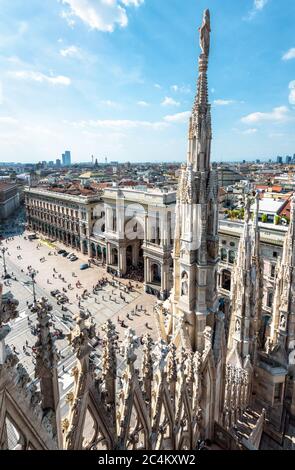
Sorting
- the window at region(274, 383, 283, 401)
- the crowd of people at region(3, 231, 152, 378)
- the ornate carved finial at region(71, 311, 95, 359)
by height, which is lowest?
the crowd of people at region(3, 231, 152, 378)

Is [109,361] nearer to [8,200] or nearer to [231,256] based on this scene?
[231,256]

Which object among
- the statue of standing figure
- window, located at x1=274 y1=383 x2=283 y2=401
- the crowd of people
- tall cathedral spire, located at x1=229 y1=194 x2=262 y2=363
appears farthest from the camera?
the crowd of people

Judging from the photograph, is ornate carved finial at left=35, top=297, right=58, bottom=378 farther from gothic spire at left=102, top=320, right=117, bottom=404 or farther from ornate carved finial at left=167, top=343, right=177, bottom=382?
ornate carved finial at left=167, top=343, right=177, bottom=382

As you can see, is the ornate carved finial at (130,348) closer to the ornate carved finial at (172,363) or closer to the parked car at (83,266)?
the ornate carved finial at (172,363)

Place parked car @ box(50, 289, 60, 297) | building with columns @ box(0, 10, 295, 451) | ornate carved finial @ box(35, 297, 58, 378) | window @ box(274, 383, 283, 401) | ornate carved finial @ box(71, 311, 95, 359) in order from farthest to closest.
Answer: parked car @ box(50, 289, 60, 297)
window @ box(274, 383, 283, 401)
ornate carved finial @ box(71, 311, 95, 359)
building with columns @ box(0, 10, 295, 451)
ornate carved finial @ box(35, 297, 58, 378)

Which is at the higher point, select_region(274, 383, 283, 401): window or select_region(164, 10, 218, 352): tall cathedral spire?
select_region(164, 10, 218, 352): tall cathedral spire

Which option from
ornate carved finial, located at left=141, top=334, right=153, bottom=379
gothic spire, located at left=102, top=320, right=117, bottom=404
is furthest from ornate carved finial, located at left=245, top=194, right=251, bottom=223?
gothic spire, located at left=102, top=320, right=117, bottom=404

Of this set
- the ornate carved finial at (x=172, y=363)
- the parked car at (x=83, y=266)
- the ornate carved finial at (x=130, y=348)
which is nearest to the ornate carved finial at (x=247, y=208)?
the ornate carved finial at (x=172, y=363)
